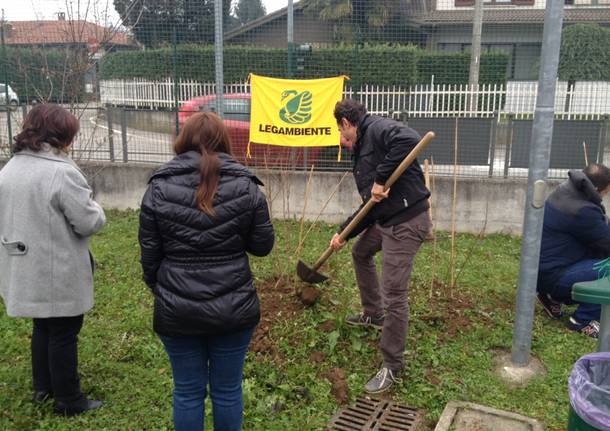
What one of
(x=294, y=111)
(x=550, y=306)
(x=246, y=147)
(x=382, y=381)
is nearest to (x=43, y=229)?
(x=382, y=381)

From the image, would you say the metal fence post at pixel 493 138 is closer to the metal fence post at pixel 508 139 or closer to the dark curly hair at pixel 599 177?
the metal fence post at pixel 508 139

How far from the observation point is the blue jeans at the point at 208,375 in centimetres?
261

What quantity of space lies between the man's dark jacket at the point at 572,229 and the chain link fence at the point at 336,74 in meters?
2.84

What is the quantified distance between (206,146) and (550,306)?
3.49m

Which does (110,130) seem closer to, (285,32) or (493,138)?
(285,32)

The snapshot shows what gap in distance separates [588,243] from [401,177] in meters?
1.90

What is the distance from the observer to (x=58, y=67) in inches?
220

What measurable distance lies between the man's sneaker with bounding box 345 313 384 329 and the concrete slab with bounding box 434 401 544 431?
3.37ft

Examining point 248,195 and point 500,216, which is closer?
point 248,195

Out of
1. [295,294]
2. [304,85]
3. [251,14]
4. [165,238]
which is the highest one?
[251,14]

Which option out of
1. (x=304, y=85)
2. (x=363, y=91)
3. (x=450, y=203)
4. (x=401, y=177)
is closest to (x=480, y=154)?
(x=450, y=203)

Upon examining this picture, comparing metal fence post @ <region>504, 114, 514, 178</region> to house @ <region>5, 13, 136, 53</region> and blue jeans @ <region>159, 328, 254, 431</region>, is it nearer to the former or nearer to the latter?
house @ <region>5, 13, 136, 53</region>

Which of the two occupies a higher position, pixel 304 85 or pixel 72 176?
pixel 304 85

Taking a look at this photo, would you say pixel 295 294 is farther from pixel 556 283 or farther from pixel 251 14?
pixel 251 14
